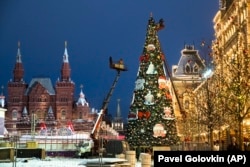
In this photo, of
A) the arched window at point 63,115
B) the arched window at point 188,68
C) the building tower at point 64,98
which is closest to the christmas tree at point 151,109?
the arched window at point 188,68

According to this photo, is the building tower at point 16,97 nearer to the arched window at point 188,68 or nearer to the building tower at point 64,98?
the building tower at point 64,98

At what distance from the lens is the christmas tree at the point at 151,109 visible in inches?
1244

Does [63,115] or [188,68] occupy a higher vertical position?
[188,68]

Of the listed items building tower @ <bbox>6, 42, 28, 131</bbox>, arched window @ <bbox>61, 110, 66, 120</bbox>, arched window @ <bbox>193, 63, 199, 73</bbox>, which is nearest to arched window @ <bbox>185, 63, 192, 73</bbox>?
arched window @ <bbox>193, 63, 199, 73</bbox>

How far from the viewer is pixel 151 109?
3194 centimetres

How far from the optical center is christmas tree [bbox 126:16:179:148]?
31.6m

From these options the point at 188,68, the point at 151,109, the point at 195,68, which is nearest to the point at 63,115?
the point at 188,68

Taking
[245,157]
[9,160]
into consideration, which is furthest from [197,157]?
[9,160]

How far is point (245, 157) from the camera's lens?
25.4ft

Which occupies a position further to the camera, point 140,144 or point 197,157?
point 140,144

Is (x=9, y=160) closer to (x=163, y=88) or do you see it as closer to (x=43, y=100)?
(x=163, y=88)

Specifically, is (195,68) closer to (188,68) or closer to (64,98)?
(188,68)

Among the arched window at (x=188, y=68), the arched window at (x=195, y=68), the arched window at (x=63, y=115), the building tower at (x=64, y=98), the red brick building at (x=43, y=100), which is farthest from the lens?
the building tower at (x=64, y=98)

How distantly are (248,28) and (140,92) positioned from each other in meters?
17.5
